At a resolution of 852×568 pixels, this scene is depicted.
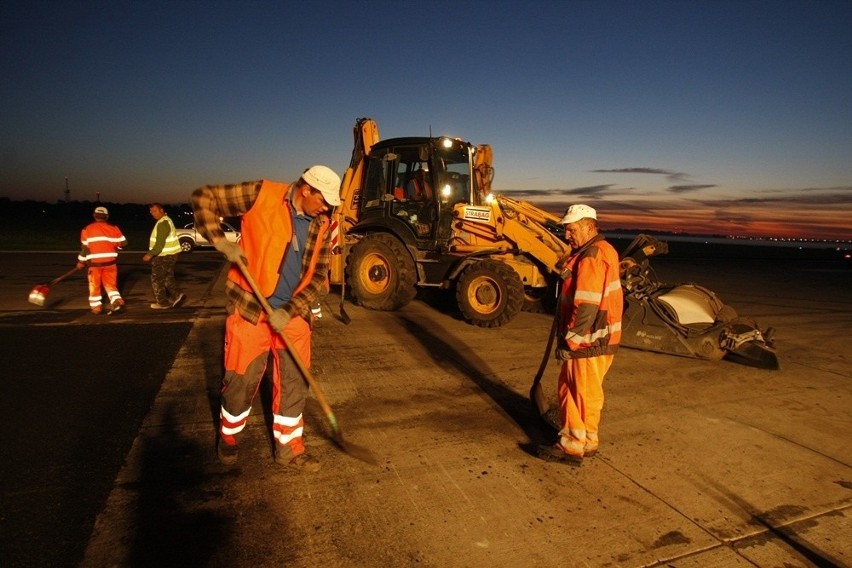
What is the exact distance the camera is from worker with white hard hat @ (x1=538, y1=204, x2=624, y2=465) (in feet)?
10.9

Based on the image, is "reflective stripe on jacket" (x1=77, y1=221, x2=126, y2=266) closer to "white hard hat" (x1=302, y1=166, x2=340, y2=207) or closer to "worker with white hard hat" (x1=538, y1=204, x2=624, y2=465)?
"white hard hat" (x1=302, y1=166, x2=340, y2=207)

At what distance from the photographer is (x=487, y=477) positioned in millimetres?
3221

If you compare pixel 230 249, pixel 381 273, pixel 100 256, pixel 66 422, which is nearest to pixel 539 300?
pixel 381 273

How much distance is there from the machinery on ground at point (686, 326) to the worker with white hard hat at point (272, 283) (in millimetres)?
4402

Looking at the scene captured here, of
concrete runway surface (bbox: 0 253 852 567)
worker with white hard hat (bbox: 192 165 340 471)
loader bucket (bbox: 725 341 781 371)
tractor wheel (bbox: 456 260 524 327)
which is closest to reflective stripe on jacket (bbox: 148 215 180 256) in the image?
concrete runway surface (bbox: 0 253 852 567)

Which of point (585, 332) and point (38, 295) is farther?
point (38, 295)

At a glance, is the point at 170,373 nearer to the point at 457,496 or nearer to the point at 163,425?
the point at 163,425

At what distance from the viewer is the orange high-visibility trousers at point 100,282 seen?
743 cm

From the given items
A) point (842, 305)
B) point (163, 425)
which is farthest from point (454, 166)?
point (842, 305)

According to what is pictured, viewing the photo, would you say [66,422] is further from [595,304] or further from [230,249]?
[595,304]

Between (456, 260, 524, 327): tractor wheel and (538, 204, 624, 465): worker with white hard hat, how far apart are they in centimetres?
350

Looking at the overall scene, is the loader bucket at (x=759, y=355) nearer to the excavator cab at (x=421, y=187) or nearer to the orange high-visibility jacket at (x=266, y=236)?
the excavator cab at (x=421, y=187)

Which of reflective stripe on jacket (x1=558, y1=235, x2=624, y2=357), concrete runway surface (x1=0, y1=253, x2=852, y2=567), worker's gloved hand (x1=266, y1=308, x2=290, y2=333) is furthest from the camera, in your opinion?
reflective stripe on jacket (x1=558, y1=235, x2=624, y2=357)

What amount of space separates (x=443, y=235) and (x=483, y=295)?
4.28 feet
